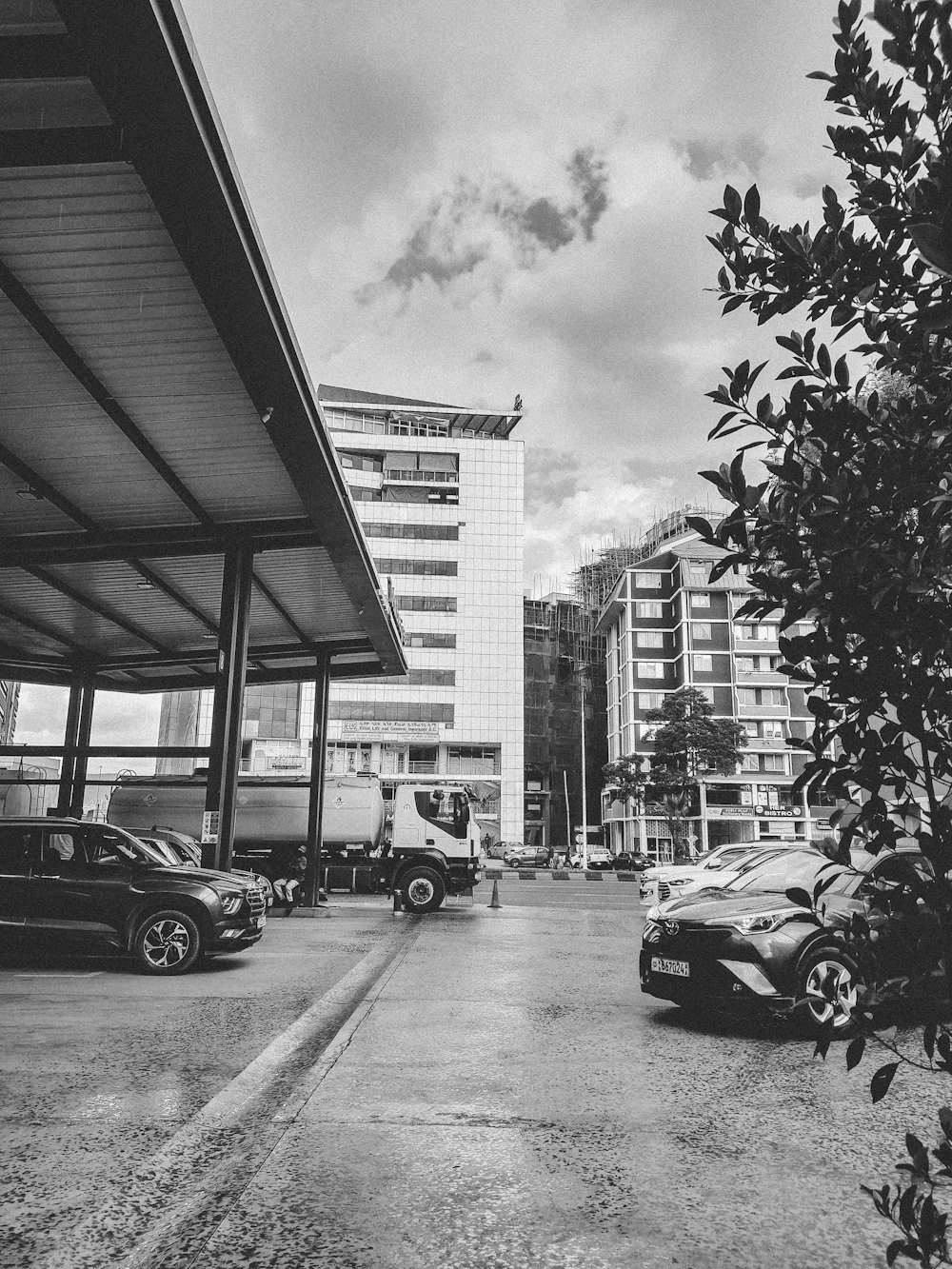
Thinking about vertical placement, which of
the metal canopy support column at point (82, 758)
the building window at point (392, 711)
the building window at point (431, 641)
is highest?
the building window at point (431, 641)

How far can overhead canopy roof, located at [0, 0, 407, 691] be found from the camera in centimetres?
582

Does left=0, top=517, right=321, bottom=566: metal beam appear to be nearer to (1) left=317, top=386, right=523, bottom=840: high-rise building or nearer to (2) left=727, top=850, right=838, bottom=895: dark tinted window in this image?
(2) left=727, top=850, right=838, bottom=895: dark tinted window

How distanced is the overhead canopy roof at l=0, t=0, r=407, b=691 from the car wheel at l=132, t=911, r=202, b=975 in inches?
221

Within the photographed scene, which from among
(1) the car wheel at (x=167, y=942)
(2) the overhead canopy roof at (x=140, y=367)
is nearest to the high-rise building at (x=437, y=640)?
(2) the overhead canopy roof at (x=140, y=367)

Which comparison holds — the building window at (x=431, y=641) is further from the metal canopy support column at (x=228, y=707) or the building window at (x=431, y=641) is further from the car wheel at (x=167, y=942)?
the car wheel at (x=167, y=942)

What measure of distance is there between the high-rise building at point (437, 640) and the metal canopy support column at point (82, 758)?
36.7 m

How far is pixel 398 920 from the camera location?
17.2 meters

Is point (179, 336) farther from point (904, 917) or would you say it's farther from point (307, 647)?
point (307, 647)

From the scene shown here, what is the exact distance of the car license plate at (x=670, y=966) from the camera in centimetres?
730

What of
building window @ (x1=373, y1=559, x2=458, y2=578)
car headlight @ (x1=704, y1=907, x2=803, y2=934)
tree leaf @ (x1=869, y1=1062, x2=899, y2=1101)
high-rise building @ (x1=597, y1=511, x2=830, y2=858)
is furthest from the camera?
building window @ (x1=373, y1=559, x2=458, y2=578)

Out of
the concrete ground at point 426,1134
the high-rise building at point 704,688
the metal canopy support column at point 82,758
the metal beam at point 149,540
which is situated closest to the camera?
the concrete ground at point 426,1134

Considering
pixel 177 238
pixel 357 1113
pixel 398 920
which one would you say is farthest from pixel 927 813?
pixel 398 920

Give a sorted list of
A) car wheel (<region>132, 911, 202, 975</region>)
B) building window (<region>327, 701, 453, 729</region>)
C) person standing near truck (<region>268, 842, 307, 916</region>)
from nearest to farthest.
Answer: car wheel (<region>132, 911, 202, 975</region>) → person standing near truck (<region>268, 842, 307, 916</region>) → building window (<region>327, 701, 453, 729</region>)

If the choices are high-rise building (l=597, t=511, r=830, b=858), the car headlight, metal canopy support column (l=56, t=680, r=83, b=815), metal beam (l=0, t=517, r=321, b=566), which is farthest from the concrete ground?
high-rise building (l=597, t=511, r=830, b=858)
